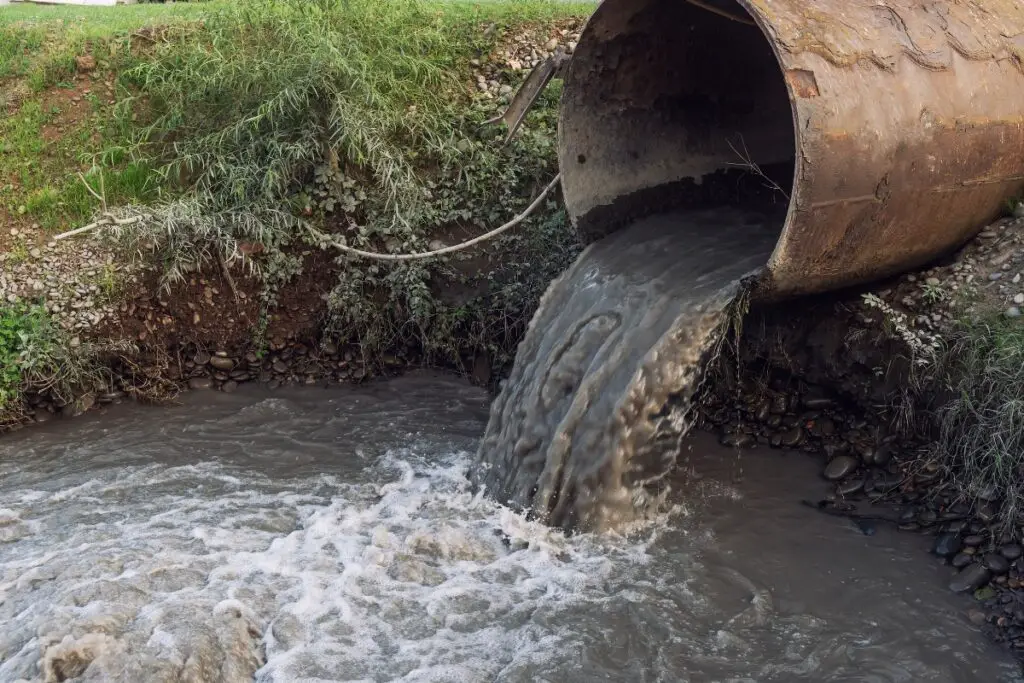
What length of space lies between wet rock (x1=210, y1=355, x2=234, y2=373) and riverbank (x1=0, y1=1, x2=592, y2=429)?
0.07 ft

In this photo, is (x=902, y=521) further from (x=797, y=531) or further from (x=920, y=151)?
(x=920, y=151)

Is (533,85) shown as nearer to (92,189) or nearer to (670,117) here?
(670,117)

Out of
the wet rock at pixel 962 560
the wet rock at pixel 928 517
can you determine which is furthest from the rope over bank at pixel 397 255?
the wet rock at pixel 962 560

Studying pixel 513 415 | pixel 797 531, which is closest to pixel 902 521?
pixel 797 531

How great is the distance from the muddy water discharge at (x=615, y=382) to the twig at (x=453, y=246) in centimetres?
99

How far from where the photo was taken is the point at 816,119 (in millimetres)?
3939

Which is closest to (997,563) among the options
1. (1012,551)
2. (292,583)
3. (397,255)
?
(1012,551)

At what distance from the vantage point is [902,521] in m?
4.52

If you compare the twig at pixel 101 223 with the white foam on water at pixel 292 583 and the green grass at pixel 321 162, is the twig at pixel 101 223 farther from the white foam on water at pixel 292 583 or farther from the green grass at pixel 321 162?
the white foam on water at pixel 292 583

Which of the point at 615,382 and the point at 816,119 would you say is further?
the point at 615,382

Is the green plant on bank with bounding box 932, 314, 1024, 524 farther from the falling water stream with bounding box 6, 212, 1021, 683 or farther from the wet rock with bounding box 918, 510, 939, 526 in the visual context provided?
the falling water stream with bounding box 6, 212, 1021, 683

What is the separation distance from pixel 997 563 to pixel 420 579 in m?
2.52

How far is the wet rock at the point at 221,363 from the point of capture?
626 centimetres

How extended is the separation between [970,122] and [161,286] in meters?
4.76
